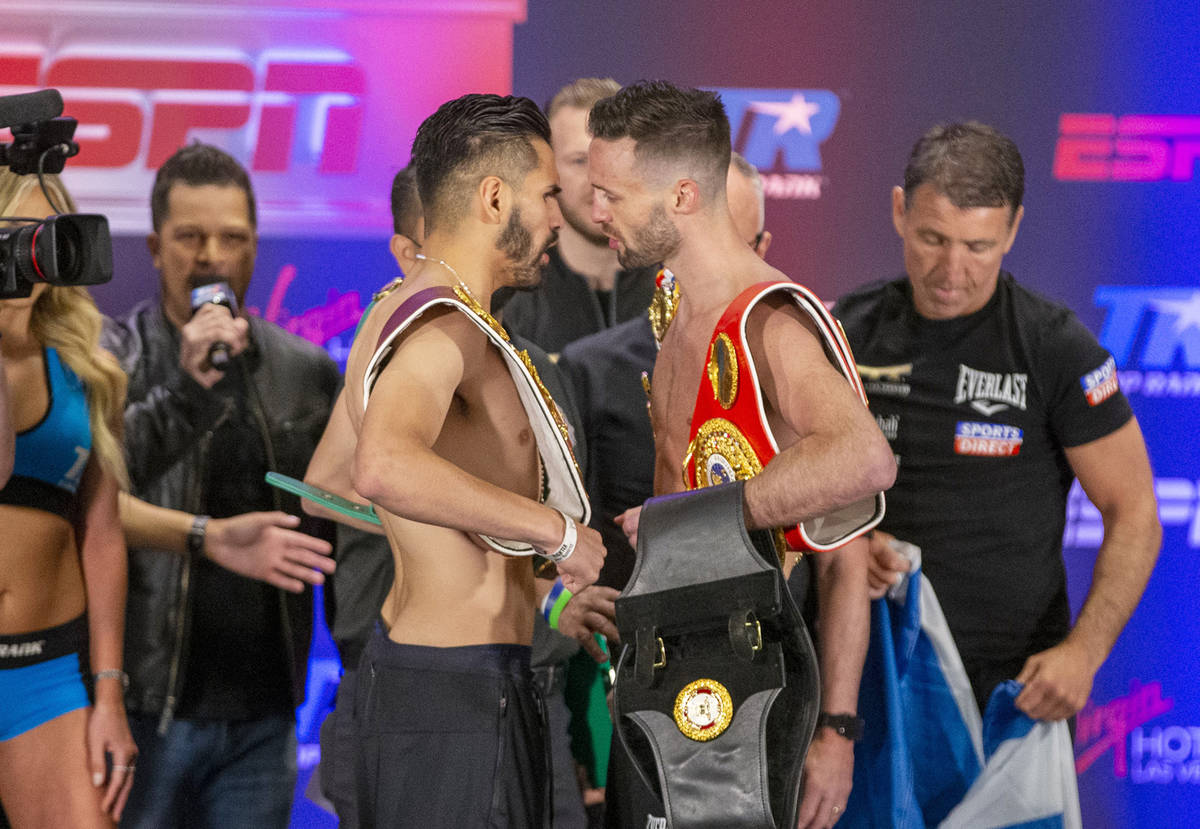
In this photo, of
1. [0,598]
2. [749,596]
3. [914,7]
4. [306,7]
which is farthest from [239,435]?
[914,7]

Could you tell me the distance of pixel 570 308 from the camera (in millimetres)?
3773

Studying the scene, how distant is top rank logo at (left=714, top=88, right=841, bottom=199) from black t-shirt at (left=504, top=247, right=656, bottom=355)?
0.85m

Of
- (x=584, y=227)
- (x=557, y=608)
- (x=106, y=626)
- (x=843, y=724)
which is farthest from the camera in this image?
(x=584, y=227)

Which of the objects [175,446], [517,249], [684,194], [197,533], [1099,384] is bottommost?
[197,533]

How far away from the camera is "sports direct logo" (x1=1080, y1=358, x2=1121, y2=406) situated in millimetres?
3156

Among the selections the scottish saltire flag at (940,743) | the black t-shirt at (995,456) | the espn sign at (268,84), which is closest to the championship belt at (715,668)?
the scottish saltire flag at (940,743)

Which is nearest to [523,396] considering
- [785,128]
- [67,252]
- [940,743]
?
[67,252]

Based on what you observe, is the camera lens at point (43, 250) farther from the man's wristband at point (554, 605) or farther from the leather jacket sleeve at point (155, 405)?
the man's wristband at point (554, 605)

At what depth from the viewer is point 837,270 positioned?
4.41m

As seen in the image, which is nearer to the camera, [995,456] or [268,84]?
[995,456]

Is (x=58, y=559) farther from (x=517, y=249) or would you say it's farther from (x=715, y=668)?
(x=715, y=668)

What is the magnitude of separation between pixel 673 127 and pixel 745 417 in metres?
0.58

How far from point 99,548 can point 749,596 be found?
1.65 m

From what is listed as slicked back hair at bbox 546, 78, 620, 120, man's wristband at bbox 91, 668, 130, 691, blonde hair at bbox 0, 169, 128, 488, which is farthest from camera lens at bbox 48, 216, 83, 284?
slicked back hair at bbox 546, 78, 620, 120
